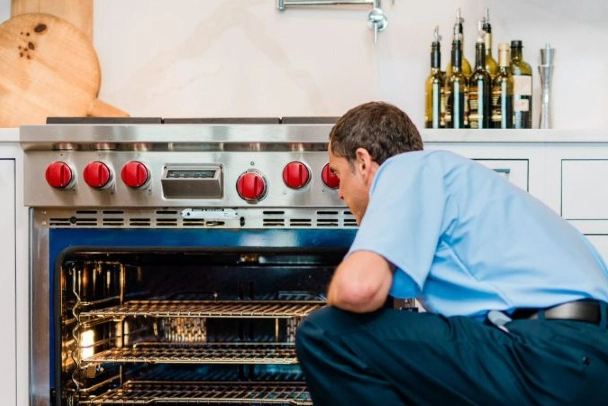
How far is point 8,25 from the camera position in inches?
120

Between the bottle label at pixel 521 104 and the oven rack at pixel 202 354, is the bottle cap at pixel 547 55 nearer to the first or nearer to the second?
the bottle label at pixel 521 104

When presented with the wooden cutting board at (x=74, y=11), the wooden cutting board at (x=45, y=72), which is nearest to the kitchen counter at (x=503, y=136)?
the wooden cutting board at (x=45, y=72)

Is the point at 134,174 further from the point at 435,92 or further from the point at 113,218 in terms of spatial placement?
the point at 435,92

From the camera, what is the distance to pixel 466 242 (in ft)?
5.44

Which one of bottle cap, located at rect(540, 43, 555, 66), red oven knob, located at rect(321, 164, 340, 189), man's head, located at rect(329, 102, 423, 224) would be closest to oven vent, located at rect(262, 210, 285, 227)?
red oven knob, located at rect(321, 164, 340, 189)

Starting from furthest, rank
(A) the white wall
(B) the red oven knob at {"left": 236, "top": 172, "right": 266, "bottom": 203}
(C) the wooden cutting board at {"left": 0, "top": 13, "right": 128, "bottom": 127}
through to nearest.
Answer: (A) the white wall
(C) the wooden cutting board at {"left": 0, "top": 13, "right": 128, "bottom": 127}
(B) the red oven knob at {"left": 236, "top": 172, "right": 266, "bottom": 203}

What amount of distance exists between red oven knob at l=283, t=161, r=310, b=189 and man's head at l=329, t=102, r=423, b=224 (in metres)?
0.28

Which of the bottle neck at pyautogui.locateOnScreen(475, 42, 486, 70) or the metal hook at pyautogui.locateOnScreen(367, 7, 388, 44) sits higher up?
the metal hook at pyautogui.locateOnScreen(367, 7, 388, 44)

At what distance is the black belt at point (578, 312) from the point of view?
Answer: 163 centimetres

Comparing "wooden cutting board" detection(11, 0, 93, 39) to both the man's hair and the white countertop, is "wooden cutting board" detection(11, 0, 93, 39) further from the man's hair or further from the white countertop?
the man's hair

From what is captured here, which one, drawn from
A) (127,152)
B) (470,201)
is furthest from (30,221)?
(470,201)

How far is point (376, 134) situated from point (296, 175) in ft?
1.30

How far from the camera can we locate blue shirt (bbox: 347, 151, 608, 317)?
1.61m

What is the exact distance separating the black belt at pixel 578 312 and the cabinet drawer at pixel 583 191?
A: 717mm
